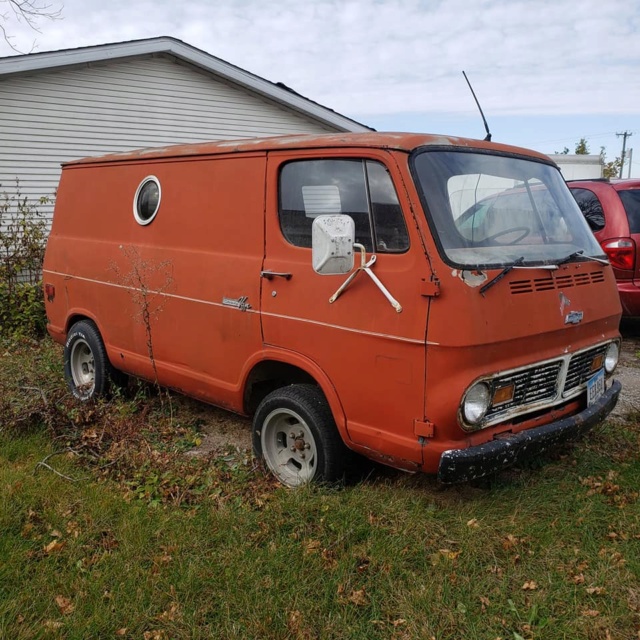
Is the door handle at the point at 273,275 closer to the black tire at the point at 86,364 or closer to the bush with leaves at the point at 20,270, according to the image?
the black tire at the point at 86,364

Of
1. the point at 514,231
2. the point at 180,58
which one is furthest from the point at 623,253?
the point at 180,58

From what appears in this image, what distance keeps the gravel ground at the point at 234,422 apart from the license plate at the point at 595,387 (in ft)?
4.41

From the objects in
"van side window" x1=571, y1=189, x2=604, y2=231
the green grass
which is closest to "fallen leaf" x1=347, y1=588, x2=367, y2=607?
the green grass

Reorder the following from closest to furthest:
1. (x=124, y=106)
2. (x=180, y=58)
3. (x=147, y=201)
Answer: (x=147, y=201) < (x=124, y=106) < (x=180, y=58)

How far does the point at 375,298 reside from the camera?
11.2 ft

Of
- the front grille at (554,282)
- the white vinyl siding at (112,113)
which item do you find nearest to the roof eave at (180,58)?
the white vinyl siding at (112,113)

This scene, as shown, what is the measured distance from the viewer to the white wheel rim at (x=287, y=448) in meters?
4.01

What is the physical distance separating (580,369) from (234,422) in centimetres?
280

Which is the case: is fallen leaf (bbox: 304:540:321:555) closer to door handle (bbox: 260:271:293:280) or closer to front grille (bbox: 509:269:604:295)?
door handle (bbox: 260:271:293:280)

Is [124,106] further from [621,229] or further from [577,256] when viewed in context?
[577,256]

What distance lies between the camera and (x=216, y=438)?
200 inches

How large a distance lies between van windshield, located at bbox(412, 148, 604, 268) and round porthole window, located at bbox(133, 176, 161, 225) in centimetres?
234

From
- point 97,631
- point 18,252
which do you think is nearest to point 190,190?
point 97,631

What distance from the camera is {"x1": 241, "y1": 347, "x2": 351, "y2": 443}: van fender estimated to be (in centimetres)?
366
